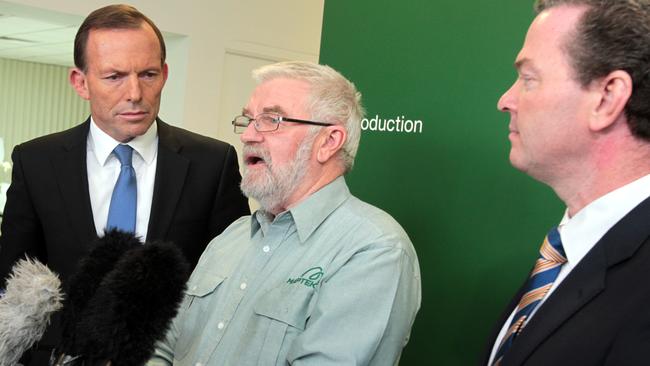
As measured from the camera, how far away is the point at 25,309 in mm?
1271

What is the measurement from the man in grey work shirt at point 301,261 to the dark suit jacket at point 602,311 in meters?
0.53

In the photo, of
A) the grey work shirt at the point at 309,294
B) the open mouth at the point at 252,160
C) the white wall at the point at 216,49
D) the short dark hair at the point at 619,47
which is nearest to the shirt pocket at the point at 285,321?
the grey work shirt at the point at 309,294

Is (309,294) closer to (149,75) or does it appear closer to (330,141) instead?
(330,141)

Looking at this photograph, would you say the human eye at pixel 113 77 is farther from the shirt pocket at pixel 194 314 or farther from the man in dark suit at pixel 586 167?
the man in dark suit at pixel 586 167

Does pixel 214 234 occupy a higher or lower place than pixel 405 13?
lower

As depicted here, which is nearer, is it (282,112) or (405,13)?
(282,112)

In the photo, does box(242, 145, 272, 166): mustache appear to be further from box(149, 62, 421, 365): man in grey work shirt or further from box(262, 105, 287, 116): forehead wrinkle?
box(262, 105, 287, 116): forehead wrinkle

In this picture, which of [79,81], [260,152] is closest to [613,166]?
[260,152]

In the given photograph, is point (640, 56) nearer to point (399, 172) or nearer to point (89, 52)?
Answer: point (399, 172)

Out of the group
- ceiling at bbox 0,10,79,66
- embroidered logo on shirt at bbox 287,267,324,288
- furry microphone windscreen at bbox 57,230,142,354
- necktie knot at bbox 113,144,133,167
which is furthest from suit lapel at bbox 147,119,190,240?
ceiling at bbox 0,10,79,66

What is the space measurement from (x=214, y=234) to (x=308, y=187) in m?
0.55

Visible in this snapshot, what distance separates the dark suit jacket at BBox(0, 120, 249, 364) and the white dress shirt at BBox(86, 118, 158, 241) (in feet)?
0.10

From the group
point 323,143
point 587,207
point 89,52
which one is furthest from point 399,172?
point 587,207

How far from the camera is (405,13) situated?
8.02 ft
